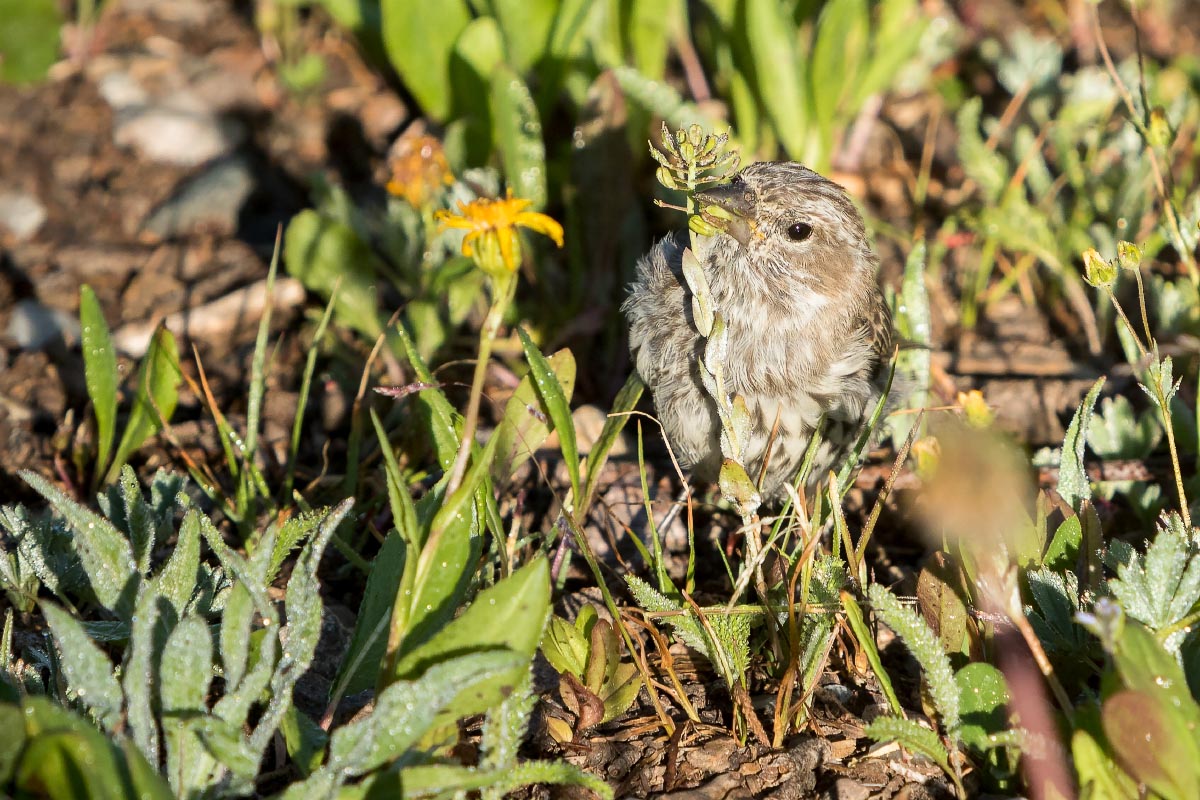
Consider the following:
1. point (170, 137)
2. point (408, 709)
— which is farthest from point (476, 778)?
point (170, 137)

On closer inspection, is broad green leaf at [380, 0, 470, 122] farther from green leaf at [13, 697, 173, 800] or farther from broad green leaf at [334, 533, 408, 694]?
green leaf at [13, 697, 173, 800]

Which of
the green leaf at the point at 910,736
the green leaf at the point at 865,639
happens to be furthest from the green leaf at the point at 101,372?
the green leaf at the point at 910,736

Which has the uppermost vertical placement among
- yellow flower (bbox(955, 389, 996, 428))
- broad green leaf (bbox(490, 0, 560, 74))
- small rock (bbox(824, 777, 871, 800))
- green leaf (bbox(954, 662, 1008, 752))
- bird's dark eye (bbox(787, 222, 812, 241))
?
broad green leaf (bbox(490, 0, 560, 74))

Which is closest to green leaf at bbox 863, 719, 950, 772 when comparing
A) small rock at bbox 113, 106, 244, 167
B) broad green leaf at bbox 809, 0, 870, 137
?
broad green leaf at bbox 809, 0, 870, 137

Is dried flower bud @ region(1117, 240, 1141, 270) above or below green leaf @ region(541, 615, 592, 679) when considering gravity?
above

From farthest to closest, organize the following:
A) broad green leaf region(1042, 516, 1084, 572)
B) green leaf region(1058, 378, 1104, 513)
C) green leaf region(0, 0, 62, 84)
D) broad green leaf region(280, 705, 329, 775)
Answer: green leaf region(0, 0, 62, 84)
green leaf region(1058, 378, 1104, 513)
broad green leaf region(1042, 516, 1084, 572)
broad green leaf region(280, 705, 329, 775)

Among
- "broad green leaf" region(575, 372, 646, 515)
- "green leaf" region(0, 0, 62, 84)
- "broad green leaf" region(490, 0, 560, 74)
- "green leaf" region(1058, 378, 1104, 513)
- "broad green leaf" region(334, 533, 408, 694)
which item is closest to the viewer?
"broad green leaf" region(334, 533, 408, 694)

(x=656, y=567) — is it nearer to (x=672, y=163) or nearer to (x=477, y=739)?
(x=477, y=739)
